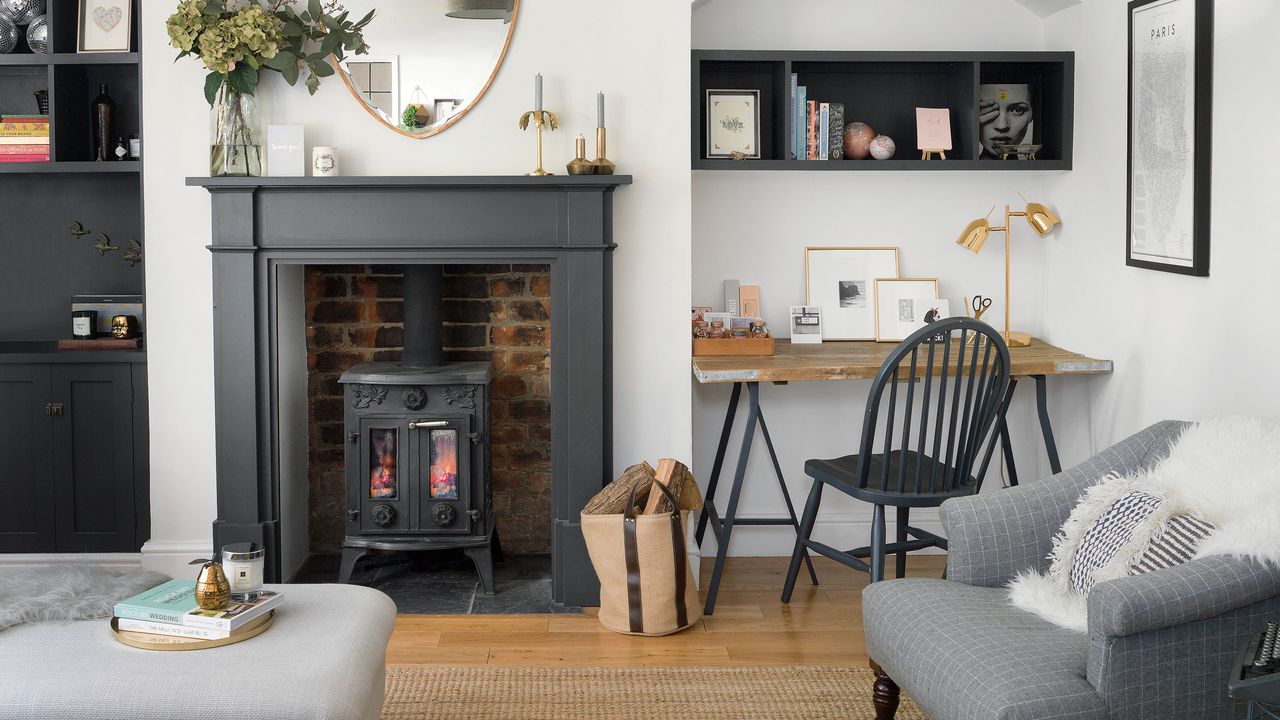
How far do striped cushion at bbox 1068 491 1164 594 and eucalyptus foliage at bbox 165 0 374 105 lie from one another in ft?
8.39

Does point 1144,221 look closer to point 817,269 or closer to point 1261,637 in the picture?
point 817,269

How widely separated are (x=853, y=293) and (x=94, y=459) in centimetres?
271

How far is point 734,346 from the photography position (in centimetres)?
378

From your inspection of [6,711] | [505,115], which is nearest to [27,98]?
[505,115]

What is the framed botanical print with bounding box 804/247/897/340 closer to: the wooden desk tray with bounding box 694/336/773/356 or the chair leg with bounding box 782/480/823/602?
the wooden desk tray with bounding box 694/336/773/356

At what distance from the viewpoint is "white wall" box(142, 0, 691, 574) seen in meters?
3.62

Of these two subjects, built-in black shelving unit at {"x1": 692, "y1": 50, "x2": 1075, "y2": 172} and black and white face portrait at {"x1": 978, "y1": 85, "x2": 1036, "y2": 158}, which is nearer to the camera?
built-in black shelving unit at {"x1": 692, "y1": 50, "x2": 1075, "y2": 172}

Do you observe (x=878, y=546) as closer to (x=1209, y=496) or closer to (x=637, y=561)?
(x=637, y=561)

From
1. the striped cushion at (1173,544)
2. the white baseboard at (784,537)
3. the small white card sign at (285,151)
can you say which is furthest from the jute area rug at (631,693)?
the small white card sign at (285,151)

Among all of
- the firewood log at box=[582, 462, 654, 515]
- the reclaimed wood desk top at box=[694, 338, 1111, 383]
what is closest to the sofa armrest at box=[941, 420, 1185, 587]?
the reclaimed wood desk top at box=[694, 338, 1111, 383]

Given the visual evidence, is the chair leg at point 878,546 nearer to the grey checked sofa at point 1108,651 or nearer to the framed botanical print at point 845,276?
the grey checked sofa at point 1108,651

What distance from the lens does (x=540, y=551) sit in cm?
420

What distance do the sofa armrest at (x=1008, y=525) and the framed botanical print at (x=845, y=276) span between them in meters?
1.57

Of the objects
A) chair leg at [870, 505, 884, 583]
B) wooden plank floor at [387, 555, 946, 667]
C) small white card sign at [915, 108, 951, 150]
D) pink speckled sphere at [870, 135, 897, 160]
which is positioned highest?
small white card sign at [915, 108, 951, 150]
